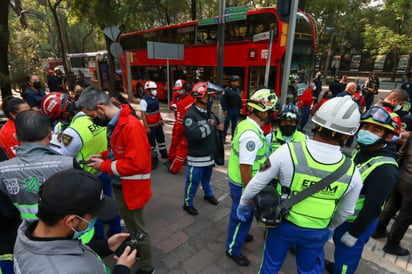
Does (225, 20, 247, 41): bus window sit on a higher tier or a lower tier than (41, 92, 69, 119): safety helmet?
higher

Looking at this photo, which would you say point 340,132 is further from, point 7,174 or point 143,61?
point 143,61

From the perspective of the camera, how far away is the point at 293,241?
1860 mm

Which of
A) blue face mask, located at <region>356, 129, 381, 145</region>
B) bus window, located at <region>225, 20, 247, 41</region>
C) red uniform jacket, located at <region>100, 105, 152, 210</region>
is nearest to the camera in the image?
blue face mask, located at <region>356, 129, 381, 145</region>

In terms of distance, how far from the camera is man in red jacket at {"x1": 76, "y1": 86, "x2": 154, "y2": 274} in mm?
2143

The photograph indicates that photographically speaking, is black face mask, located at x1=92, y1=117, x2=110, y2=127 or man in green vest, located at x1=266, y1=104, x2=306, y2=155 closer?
black face mask, located at x1=92, y1=117, x2=110, y2=127

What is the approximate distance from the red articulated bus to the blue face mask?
440 centimetres

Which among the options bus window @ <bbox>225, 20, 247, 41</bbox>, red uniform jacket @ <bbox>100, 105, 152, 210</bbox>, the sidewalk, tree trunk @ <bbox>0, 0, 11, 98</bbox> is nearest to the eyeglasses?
the sidewalk

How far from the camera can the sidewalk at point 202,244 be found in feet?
9.03

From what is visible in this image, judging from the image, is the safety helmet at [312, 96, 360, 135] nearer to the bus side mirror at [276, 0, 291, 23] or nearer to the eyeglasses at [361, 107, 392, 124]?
the eyeglasses at [361, 107, 392, 124]

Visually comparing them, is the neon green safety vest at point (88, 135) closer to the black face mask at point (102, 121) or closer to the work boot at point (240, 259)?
the black face mask at point (102, 121)

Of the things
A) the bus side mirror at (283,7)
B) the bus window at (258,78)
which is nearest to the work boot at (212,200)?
the bus side mirror at (283,7)

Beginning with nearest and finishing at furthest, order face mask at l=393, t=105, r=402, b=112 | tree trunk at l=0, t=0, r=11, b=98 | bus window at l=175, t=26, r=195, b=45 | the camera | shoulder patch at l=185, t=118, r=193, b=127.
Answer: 1. the camera
2. shoulder patch at l=185, t=118, r=193, b=127
3. face mask at l=393, t=105, r=402, b=112
4. tree trunk at l=0, t=0, r=11, b=98
5. bus window at l=175, t=26, r=195, b=45

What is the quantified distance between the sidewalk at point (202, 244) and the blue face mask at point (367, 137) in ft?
5.46

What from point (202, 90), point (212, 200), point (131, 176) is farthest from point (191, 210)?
point (202, 90)
